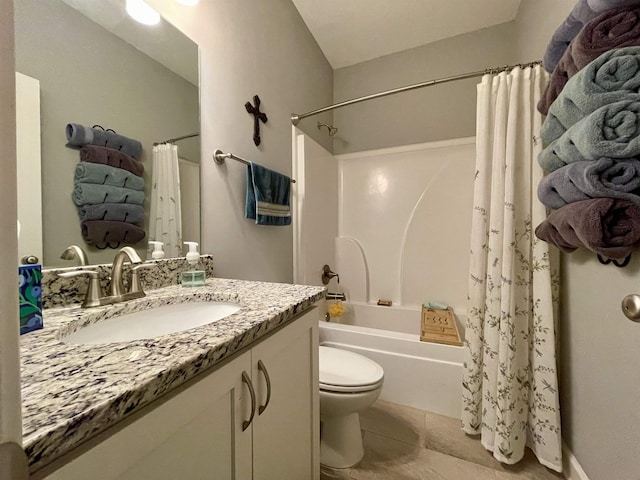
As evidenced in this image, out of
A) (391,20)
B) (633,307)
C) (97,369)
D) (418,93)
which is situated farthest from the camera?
(418,93)

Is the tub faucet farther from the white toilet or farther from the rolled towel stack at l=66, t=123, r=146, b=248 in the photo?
the rolled towel stack at l=66, t=123, r=146, b=248

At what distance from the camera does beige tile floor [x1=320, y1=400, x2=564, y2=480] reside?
108 centimetres

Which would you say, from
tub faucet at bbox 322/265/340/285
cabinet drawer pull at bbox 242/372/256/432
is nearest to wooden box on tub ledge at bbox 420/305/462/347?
tub faucet at bbox 322/265/340/285

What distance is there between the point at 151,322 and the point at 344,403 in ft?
2.65

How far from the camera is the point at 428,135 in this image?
2.21 m

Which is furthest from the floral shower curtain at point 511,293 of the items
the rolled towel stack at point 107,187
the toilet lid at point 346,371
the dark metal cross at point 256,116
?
the rolled towel stack at point 107,187

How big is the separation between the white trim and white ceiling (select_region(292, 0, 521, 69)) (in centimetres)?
86

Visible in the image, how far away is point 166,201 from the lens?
3.29 ft

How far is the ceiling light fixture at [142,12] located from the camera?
0.89 metres

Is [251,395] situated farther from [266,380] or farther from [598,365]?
[598,365]

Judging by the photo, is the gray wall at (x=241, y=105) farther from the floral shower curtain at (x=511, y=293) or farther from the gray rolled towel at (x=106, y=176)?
the floral shower curtain at (x=511, y=293)

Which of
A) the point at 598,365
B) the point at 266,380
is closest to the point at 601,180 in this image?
the point at 598,365

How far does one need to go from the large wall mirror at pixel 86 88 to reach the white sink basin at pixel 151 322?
9.4 inches

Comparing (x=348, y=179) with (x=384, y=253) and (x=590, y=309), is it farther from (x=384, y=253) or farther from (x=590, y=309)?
(x=590, y=309)
